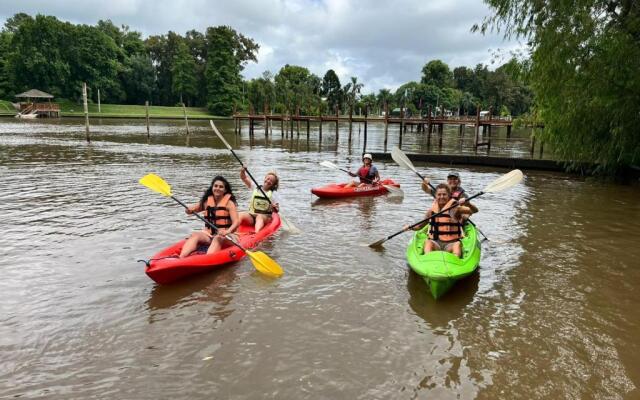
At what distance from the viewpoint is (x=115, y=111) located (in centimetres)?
7156

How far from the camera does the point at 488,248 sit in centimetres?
841

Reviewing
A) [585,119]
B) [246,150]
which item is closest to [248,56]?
[246,150]

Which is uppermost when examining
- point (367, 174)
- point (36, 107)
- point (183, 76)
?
point (183, 76)

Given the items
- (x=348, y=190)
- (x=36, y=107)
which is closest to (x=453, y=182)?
(x=348, y=190)

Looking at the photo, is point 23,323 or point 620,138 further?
point 620,138

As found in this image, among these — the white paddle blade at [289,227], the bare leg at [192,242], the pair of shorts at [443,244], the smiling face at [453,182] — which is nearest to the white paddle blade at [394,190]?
the white paddle blade at [289,227]

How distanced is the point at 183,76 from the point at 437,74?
164 feet

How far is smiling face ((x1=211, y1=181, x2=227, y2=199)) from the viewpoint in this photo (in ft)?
23.4

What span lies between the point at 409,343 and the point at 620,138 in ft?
36.5

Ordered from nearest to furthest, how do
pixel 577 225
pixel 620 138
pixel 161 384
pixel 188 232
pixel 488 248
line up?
1. pixel 161 384
2. pixel 488 248
3. pixel 188 232
4. pixel 577 225
5. pixel 620 138

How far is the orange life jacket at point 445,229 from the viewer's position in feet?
23.0

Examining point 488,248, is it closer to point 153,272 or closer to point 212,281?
point 212,281

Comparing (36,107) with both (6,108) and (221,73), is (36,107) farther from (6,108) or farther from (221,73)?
(221,73)

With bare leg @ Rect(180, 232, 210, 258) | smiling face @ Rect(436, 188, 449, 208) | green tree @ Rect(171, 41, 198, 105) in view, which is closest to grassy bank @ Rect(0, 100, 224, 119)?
green tree @ Rect(171, 41, 198, 105)
